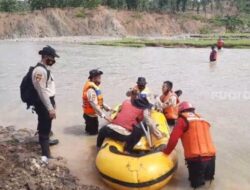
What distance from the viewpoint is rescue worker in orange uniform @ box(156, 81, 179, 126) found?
9633mm

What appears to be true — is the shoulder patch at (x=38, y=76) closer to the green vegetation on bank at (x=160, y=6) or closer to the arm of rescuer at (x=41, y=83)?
the arm of rescuer at (x=41, y=83)

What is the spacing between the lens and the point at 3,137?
331 inches

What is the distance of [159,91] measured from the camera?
49.9 feet

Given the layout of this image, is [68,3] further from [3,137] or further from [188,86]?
[3,137]

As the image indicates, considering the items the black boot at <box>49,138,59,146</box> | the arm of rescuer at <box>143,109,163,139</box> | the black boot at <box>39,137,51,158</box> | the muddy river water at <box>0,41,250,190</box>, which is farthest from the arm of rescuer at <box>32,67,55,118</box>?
the black boot at <box>49,138,59,146</box>

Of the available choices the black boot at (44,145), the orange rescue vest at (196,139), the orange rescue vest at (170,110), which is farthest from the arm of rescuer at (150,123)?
the orange rescue vest at (170,110)

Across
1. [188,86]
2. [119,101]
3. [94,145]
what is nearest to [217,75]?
[188,86]

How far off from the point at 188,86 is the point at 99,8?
6377 cm

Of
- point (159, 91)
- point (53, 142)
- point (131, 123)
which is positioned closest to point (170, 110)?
point (131, 123)

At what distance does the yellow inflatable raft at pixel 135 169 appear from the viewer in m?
5.84

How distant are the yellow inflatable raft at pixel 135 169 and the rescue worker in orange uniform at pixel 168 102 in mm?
3117

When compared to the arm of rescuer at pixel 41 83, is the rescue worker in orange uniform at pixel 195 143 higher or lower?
lower

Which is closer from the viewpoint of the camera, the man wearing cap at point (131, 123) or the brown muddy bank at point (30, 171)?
the brown muddy bank at point (30, 171)

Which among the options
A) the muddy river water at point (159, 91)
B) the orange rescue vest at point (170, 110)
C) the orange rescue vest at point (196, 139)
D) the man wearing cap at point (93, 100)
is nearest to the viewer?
the orange rescue vest at point (196, 139)
